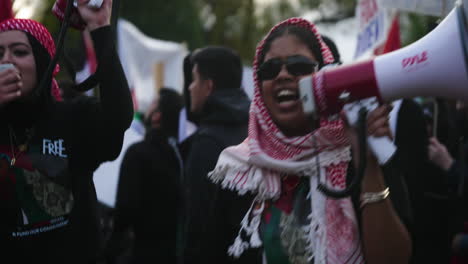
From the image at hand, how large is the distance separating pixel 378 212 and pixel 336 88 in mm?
394

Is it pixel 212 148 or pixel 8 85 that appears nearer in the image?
pixel 8 85

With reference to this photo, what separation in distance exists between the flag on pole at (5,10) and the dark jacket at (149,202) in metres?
1.68

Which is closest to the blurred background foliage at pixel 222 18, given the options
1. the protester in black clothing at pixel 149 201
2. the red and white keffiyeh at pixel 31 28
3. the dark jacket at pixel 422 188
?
the protester in black clothing at pixel 149 201

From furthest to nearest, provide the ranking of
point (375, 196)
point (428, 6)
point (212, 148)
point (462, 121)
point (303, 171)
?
point (462, 121)
point (428, 6)
point (212, 148)
point (303, 171)
point (375, 196)

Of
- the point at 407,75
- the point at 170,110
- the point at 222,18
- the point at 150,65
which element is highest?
the point at 407,75

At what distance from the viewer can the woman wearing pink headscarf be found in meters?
2.03

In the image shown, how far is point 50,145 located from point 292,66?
85 cm

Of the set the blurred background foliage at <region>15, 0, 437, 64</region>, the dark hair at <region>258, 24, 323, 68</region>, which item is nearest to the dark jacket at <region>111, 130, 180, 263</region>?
the dark hair at <region>258, 24, 323, 68</region>

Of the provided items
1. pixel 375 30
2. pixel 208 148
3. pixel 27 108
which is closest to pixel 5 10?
pixel 27 108

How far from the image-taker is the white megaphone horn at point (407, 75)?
5.80ft

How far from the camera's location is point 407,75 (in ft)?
5.98

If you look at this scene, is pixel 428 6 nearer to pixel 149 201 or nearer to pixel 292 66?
pixel 292 66

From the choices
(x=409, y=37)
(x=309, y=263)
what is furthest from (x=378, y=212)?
(x=409, y=37)

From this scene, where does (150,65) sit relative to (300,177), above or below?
below
